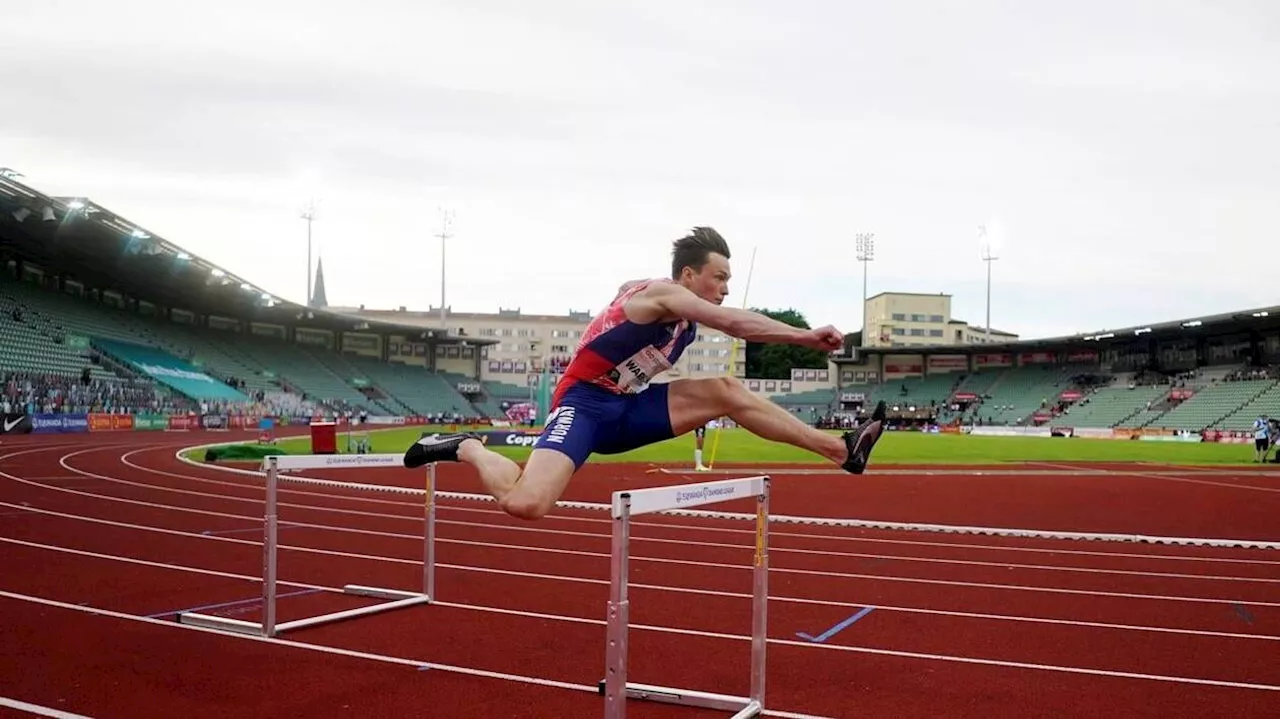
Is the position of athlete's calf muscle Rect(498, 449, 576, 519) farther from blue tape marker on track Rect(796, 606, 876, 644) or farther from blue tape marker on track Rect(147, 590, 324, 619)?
blue tape marker on track Rect(147, 590, 324, 619)

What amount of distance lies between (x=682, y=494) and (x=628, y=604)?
0.94 m

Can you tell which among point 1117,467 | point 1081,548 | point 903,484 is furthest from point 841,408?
point 1081,548

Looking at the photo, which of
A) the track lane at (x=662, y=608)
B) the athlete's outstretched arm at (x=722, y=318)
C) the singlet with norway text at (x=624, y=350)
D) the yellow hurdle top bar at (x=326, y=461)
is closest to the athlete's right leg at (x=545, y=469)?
the singlet with norway text at (x=624, y=350)

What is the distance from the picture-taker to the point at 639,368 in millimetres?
4371

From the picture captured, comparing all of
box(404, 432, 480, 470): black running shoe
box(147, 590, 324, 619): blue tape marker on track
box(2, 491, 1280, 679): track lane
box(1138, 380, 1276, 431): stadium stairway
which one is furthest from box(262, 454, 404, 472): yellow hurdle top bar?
box(1138, 380, 1276, 431): stadium stairway

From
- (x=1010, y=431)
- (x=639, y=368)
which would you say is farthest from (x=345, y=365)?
(x=639, y=368)

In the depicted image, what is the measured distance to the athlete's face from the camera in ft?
13.6

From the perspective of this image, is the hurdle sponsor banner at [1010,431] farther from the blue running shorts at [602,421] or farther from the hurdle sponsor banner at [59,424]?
the blue running shorts at [602,421]

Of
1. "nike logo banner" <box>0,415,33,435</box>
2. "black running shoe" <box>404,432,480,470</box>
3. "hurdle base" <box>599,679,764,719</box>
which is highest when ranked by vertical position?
"black running shoe" <box>404,432,480,470</box>

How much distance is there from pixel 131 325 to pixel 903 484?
3906cm

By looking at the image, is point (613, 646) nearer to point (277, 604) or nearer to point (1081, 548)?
point (277, 604)

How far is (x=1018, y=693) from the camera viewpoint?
16.3ft

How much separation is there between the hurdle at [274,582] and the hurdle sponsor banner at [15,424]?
2766 cm

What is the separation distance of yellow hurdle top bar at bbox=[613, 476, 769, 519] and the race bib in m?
0.51
